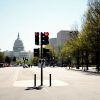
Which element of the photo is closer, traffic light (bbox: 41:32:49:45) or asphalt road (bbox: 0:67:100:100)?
asphalt road (bbox: 0:67:100:100)

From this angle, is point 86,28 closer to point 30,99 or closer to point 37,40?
point 37,40

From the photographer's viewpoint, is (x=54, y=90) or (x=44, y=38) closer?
(x=54, y=90)

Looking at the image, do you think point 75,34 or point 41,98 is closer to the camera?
point 41,98

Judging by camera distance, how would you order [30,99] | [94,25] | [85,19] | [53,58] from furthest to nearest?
[53,58] < [85,19] < [94,25] < [30,99]

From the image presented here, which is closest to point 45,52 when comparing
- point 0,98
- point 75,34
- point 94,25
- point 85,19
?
point 0,98

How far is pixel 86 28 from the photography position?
70.8 metres

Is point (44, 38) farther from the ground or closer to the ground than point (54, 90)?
farther from the ground

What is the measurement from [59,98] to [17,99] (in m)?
2.09

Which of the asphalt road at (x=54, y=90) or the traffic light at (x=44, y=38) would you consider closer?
the asphalt road at (x=54, y=90)

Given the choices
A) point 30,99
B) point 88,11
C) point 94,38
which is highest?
point 88,11

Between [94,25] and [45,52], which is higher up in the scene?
[94,25]

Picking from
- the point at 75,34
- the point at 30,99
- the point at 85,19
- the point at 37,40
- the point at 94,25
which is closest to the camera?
the point at 30,99

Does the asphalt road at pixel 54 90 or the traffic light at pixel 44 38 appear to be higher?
the traffic light at pixel 44 38

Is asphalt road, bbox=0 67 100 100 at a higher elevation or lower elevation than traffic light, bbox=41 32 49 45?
lower
